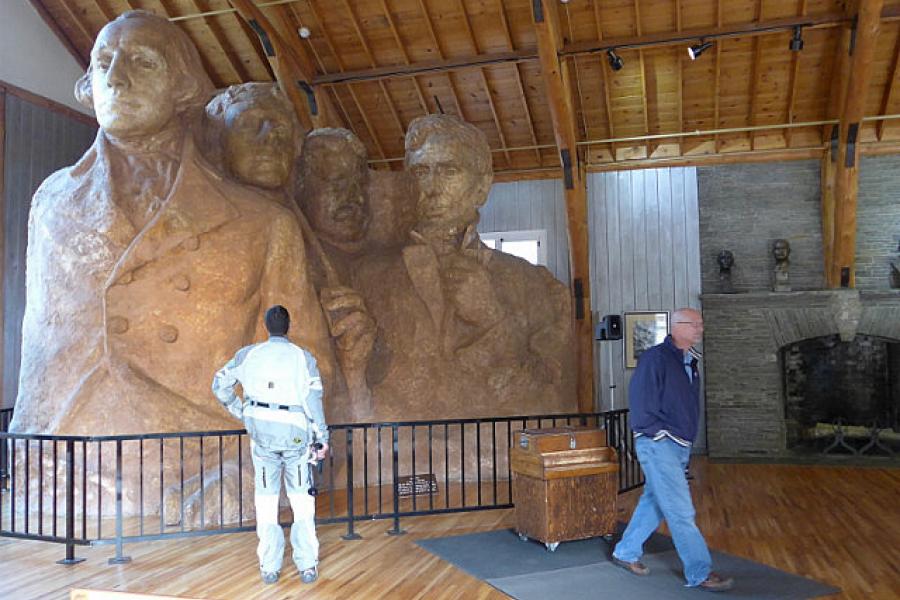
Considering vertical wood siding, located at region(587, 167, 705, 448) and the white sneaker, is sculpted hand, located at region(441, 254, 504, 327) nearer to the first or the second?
vertical wood siding, located at region(587, 167, 705, 448)

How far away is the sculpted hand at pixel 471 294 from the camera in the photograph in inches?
355

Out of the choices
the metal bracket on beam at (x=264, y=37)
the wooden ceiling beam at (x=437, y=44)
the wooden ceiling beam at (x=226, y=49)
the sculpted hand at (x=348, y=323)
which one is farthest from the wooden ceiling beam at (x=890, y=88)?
the wooden ceiling beam at (x=226, y=49)

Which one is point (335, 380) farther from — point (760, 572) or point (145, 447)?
point (760, 572)

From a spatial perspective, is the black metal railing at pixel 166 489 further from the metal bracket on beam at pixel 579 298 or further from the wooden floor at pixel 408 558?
the metal bracket on beam at pixel 579 298

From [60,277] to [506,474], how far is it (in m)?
4.90

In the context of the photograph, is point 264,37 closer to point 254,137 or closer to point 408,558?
point 254,137

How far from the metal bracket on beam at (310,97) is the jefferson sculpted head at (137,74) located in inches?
207

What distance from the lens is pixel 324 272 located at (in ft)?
27.5

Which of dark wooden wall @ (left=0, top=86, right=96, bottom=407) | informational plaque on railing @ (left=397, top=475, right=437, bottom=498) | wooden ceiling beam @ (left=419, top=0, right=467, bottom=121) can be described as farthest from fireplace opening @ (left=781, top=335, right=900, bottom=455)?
dark wooden wall @ (left=0, top=86, right=96, bottom=407)

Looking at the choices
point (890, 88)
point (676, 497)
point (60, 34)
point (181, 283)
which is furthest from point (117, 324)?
point (890, 88)

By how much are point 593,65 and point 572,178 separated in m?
1.74

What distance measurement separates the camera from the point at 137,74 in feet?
21.9

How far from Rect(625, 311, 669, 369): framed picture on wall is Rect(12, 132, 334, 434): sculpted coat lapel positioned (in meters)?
7.42

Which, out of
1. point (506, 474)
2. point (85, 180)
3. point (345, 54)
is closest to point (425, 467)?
point (506, 474)
